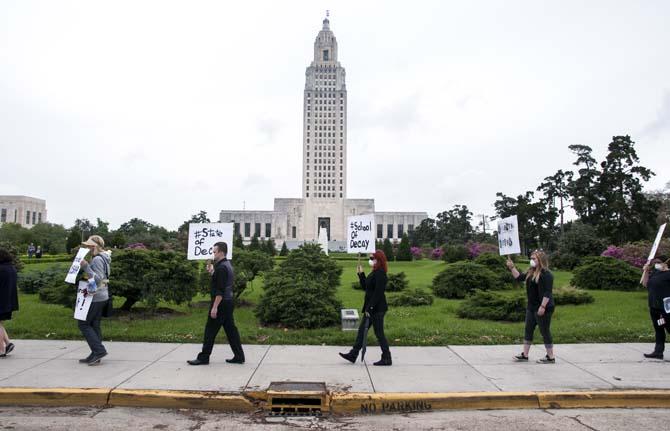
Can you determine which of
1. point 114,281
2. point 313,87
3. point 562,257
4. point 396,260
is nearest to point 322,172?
point 313,87

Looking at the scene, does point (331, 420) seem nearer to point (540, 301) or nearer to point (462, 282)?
point (540, 301)

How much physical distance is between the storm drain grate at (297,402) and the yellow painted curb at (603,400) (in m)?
2.96

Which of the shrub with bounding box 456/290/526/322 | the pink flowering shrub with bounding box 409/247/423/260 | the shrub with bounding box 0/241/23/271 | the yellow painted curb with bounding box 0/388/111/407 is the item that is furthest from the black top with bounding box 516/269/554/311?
the pink flowering shrub with bounding box 409/247/423/260

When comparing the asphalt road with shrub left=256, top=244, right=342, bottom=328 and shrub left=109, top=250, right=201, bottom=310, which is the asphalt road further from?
shrub left=109, top=250, right=201, bottom=310

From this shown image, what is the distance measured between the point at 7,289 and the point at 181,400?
170 inches

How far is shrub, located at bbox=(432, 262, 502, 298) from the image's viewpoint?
57.8 ft

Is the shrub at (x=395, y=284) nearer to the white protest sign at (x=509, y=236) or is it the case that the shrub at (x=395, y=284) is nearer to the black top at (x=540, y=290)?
the white protest sign at (x=509, y=236)

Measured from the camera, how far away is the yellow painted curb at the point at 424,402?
6.63 meters

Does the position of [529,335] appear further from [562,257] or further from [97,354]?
[562,257]

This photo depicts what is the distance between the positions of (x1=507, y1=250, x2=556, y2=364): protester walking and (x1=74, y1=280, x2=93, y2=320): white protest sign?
7.18m

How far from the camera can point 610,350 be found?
9.80 metres

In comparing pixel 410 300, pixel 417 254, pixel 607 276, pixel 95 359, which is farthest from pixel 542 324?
pixel 417 254

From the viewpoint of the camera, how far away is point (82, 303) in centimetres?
828

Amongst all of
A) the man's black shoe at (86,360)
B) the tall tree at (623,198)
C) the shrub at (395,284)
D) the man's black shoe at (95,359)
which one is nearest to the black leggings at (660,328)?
the man's black shoe at (95,359)
